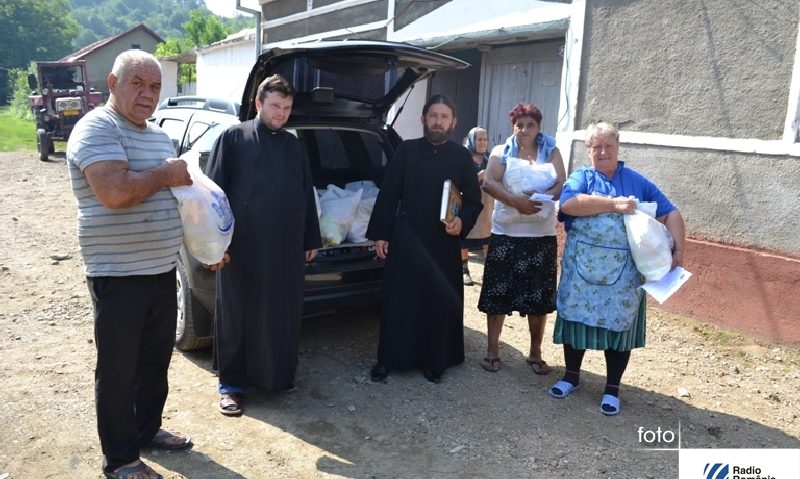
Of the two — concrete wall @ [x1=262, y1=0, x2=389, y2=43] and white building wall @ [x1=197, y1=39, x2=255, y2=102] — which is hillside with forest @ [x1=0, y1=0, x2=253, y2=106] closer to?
white building wall @ [x1=197, y1=39, x2=255, y2=102]

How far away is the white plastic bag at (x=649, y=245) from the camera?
11.4ft

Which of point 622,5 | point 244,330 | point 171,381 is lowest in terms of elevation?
point 171,381

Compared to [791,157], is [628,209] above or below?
below

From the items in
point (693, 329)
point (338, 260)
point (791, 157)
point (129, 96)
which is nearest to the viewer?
point (129, 96)

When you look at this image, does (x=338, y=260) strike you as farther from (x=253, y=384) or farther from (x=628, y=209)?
(x=628, y=209)

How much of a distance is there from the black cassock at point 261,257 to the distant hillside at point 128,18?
98.0 meters

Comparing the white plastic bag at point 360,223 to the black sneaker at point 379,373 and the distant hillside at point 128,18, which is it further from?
the distant hillside at point 128,18

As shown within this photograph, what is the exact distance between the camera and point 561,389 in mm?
4035

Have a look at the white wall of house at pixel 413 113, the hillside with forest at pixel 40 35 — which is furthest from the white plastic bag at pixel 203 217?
the hillside with forest at pixel 40 35

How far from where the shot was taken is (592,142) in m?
3.63

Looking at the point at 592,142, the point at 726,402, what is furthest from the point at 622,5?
the point at 726,402

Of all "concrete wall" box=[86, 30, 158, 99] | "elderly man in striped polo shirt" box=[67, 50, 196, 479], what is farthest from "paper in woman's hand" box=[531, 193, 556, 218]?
"concrete wall" box=[86, 30, 158, 99]

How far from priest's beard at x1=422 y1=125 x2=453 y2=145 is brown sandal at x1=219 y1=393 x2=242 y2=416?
1.99m

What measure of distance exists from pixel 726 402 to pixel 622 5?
374 centimetres
